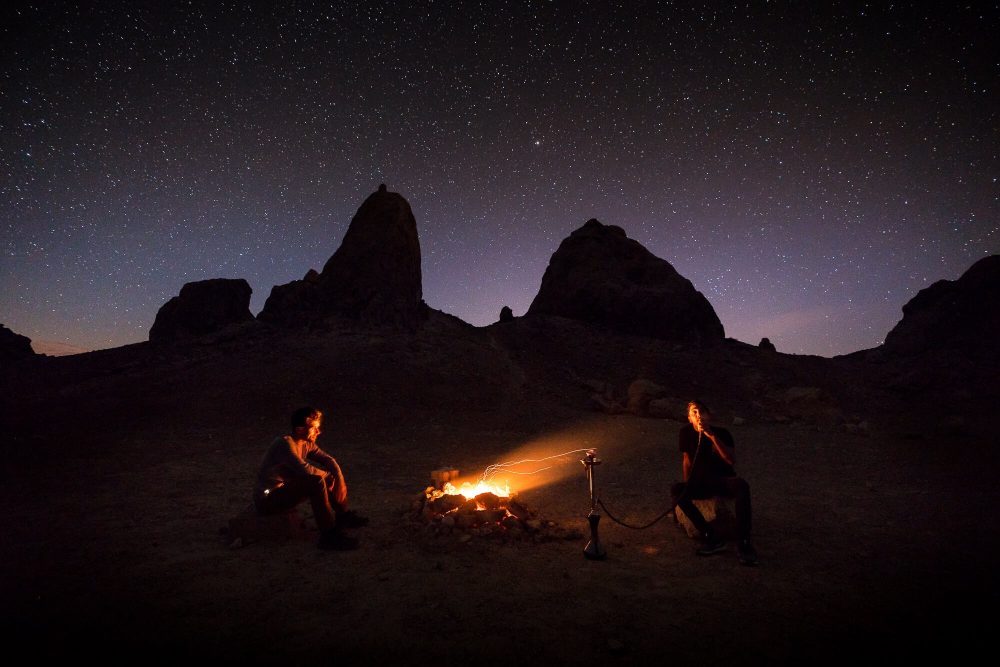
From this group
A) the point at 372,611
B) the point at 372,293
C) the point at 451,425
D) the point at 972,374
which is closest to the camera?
the point at 372,611

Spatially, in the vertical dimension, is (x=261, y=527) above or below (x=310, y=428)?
below

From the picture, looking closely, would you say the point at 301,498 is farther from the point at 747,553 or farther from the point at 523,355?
the point at 523,355

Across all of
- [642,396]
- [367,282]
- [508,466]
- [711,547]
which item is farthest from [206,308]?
[711,547]

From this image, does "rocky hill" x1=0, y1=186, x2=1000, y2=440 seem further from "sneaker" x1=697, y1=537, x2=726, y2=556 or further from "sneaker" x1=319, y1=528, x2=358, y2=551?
Result: "sneaker" x1=697, y1=537, x2=726, y2=556

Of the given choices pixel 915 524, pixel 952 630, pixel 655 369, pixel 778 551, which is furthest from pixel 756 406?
pixel 952 630

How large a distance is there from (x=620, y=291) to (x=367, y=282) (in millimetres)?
20712

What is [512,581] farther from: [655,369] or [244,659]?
[655,369]

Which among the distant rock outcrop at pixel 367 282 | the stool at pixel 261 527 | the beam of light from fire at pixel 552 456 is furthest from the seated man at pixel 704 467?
the distant rock outcrop at pixel 367 282

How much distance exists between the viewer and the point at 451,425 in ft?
57.2

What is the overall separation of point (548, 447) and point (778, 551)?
946cm

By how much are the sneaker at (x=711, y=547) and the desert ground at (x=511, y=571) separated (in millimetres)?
239

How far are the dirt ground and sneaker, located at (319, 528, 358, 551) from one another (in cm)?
10

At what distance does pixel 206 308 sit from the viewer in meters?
33.1

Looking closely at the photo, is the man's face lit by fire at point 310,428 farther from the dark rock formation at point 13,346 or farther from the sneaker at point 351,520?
the dark rock formation at point 13,346
